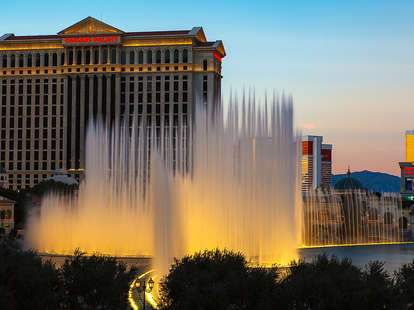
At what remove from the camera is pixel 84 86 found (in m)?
115

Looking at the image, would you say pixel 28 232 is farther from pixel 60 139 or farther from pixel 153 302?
pixel 60 139

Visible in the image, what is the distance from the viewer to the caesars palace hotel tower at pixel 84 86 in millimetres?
111750

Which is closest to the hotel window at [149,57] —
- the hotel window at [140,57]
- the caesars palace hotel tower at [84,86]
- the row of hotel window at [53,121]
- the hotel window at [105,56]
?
the caesars palace hotel tower at [84,86]

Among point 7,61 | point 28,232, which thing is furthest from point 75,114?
point 28,232

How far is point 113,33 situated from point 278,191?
7778 centimetres

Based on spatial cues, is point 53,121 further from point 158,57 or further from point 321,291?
point 321,291

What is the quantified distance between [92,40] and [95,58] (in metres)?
3.15

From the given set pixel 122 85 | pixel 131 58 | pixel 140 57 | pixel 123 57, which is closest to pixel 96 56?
pixel 123 57

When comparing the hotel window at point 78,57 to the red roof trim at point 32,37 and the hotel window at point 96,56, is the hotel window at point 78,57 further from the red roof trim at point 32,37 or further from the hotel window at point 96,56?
the red roof trim at point 32,37

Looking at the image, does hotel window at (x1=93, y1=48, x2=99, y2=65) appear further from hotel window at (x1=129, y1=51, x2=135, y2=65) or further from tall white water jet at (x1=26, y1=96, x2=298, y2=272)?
tall white water jet at (x1=26, y1=96, x2=298, y2=272)

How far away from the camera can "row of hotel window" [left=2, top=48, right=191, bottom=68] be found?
11194cm

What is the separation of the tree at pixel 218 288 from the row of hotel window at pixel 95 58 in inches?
3399

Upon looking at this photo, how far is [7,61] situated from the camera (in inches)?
4599

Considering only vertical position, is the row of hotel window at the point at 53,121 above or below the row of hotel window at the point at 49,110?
below
